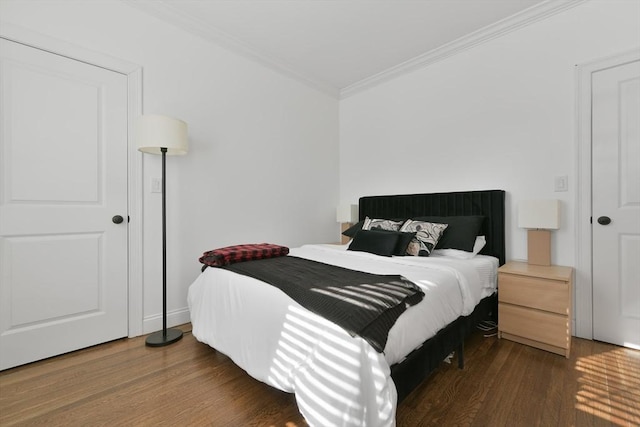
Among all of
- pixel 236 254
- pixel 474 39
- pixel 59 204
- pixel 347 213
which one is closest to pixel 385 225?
pixel 347 213

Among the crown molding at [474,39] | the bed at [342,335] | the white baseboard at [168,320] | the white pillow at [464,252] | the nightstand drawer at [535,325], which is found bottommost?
the white baseboard at [168,320]

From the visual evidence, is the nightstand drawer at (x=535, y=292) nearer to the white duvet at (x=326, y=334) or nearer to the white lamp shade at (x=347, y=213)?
the white duvet at (x=326, y=334)

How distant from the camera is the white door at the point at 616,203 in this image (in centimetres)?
210

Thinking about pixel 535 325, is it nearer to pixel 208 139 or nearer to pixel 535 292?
pixel 535 292

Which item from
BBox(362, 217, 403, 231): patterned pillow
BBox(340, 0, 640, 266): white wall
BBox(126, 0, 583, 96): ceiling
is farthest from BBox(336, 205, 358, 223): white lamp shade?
BBox(126, 0, 583, 96): ceiling

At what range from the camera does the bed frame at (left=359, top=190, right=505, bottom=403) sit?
1.37 meters

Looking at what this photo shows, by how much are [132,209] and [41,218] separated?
545 mm

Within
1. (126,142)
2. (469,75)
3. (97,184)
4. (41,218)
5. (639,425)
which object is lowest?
(639,425)

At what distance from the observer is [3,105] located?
1.85 metres

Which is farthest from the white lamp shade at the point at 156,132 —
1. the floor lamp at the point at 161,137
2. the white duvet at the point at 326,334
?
the white duvet at the point at 326,334

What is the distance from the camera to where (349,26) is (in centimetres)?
275

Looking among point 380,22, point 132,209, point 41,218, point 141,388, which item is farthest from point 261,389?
point 380,22

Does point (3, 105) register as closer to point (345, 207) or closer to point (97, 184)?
point (97, 184)

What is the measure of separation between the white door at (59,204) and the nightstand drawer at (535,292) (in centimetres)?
308
